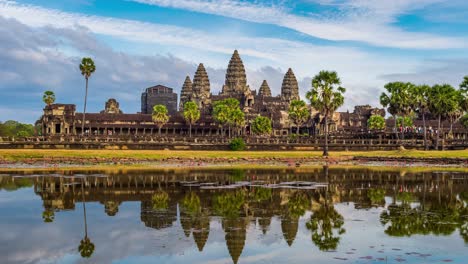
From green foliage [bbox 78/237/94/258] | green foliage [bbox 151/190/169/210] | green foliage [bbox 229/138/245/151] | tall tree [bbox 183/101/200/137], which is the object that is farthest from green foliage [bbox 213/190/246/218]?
tall tree [bbox 183/101/200/137]

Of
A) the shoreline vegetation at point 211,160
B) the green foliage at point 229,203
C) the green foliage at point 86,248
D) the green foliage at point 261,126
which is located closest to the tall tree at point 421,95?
the shoreline vegetation at point 211,160

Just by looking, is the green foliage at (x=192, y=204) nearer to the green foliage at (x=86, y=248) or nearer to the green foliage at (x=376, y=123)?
the green foliage at (x=86, y=248)

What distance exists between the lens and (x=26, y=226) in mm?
24906

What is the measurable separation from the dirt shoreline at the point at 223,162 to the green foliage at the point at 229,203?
2808cm

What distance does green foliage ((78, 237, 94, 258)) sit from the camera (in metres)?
19.7

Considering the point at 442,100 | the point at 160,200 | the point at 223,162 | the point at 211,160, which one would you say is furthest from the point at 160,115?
the point at 160,200

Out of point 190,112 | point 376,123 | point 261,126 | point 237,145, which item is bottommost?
point 237,145

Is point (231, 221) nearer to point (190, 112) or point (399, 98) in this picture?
point (399, 98)

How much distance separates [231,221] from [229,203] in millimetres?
5971

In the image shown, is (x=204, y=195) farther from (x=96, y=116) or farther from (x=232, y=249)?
(x=96, y=116)

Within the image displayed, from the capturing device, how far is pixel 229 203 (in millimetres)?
32000

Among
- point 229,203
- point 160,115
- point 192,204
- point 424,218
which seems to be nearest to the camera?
point 424,218

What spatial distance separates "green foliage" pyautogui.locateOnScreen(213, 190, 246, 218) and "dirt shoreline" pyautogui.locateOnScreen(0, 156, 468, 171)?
28.1 metres

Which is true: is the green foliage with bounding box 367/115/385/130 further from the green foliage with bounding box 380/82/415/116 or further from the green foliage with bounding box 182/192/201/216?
the green foliage with bounding box 182/192/201/216
